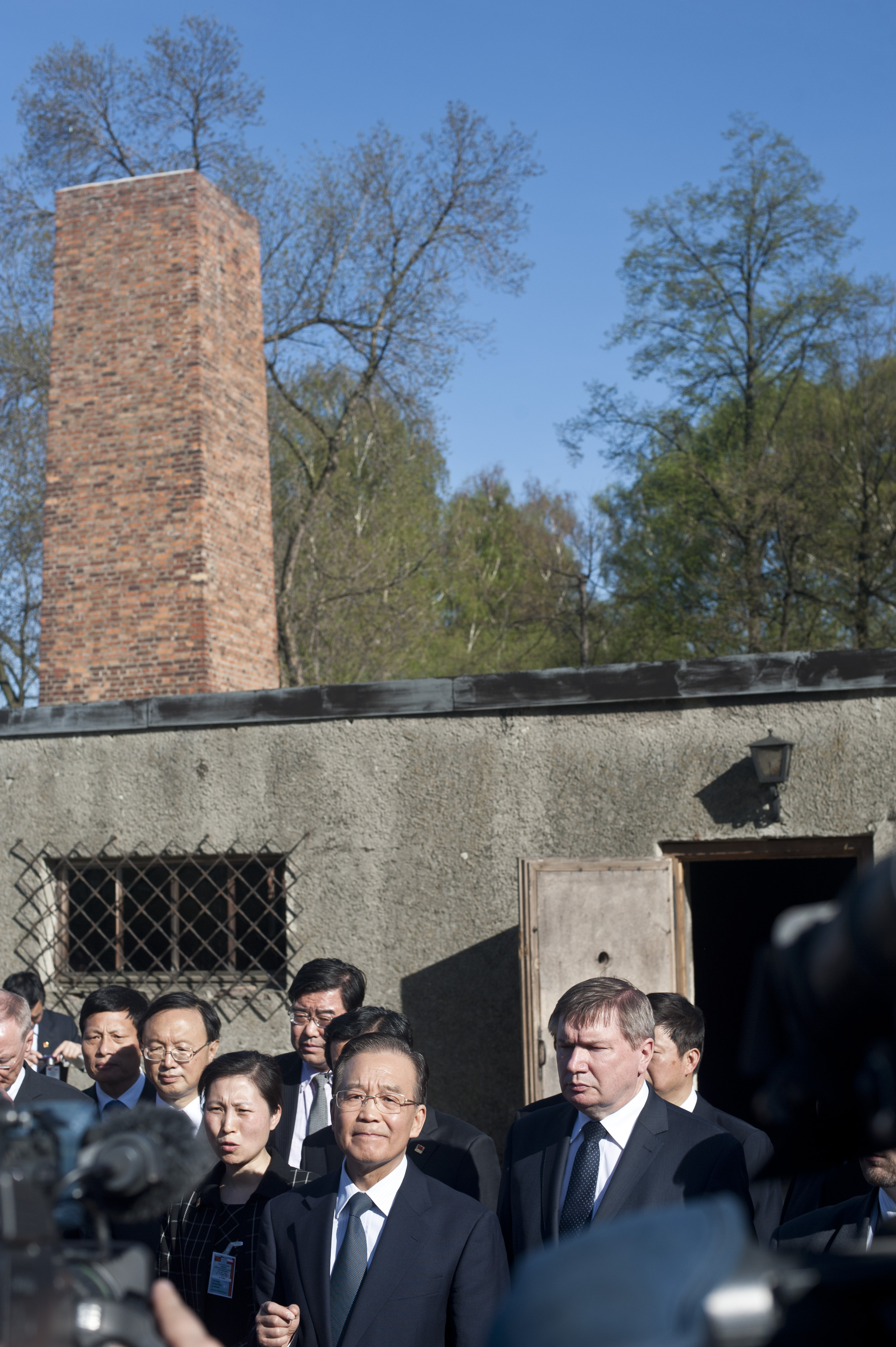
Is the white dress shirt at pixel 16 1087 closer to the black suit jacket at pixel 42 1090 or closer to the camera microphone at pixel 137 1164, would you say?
the black suit jacket at pixel 42 1090

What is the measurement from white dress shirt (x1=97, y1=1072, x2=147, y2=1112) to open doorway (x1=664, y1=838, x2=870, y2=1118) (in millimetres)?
5774

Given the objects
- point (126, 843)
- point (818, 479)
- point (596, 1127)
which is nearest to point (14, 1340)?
point (596, 1127)

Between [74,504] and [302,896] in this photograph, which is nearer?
[302,896]

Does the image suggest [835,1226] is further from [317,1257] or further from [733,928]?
[733,928]

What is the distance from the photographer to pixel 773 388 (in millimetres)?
25500

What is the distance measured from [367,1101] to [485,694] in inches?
190

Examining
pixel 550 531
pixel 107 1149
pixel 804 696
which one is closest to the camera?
pixel 107 1149

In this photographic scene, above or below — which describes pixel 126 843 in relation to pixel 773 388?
below

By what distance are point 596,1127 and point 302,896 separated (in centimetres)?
484

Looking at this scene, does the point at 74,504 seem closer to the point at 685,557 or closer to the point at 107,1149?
the point at 107,1149

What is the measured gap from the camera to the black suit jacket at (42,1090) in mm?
5027

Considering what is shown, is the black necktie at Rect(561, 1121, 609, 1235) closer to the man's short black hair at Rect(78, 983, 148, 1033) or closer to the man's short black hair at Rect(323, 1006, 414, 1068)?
the man's short black hair at Rect(323, 1006, 414, 1068)

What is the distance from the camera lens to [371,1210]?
10.7 ft

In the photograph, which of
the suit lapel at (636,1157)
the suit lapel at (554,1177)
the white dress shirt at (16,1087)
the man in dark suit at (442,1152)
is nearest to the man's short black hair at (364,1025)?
the man in dark suit at (442,1152)
